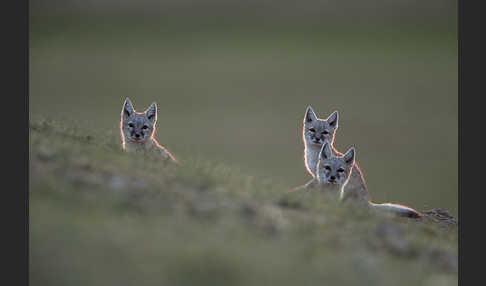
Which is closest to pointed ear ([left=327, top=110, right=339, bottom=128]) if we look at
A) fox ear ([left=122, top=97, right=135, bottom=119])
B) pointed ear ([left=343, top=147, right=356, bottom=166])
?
pointed ear ([left=343, top=147, right=356, bottom=166])

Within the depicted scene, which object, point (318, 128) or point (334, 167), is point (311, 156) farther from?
point (334, 167)

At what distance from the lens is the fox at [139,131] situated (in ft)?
45.6

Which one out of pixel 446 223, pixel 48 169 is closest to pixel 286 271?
pixel 48 169

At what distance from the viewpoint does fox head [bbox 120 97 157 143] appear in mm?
14062

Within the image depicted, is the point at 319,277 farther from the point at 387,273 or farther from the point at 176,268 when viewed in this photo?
the point at 176,268

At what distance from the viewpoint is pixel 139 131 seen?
554 inches

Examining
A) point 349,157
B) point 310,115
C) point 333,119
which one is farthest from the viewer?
point 310,115

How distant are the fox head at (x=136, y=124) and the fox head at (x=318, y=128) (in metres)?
4.17

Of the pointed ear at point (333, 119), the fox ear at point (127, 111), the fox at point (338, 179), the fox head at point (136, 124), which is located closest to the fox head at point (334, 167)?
the fox at point (338, 179)

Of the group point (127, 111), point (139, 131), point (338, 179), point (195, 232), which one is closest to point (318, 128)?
point (338, 179)

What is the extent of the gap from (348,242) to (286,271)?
1.97 metres

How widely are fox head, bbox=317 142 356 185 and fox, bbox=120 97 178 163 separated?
338 centimetres

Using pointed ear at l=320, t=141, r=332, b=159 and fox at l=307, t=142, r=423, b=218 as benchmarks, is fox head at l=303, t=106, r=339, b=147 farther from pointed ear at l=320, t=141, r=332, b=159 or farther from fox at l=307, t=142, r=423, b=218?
fox at l=307, t=142, r=423, b=218

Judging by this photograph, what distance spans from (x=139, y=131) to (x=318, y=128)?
4.83 meters
